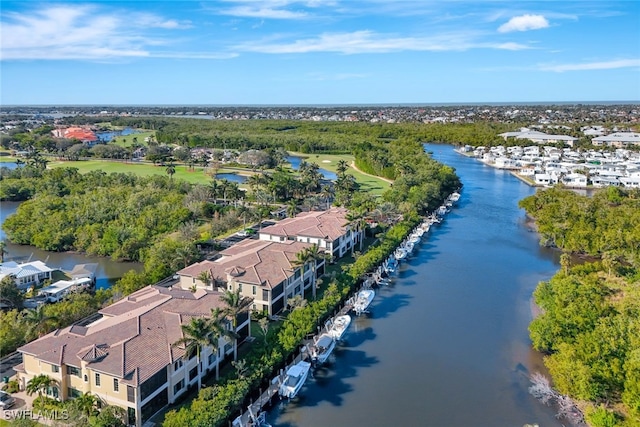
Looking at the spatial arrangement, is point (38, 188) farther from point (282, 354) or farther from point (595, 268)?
point (595, 268)

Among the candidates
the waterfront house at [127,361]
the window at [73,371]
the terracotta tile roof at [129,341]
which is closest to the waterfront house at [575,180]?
the terracotta tile roof at [129,341]

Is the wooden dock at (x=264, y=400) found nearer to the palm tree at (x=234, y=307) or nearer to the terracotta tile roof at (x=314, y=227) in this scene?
the palm tree at (x=234, y=307)

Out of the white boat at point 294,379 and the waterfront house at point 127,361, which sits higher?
the waterfront house at point 127,361

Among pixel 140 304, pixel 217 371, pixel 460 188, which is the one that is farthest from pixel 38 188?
pixel 460 188

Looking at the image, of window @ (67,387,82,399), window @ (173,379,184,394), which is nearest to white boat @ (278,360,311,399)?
window @ (173,379,184,394)

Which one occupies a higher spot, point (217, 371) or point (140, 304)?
point (140, 304)
